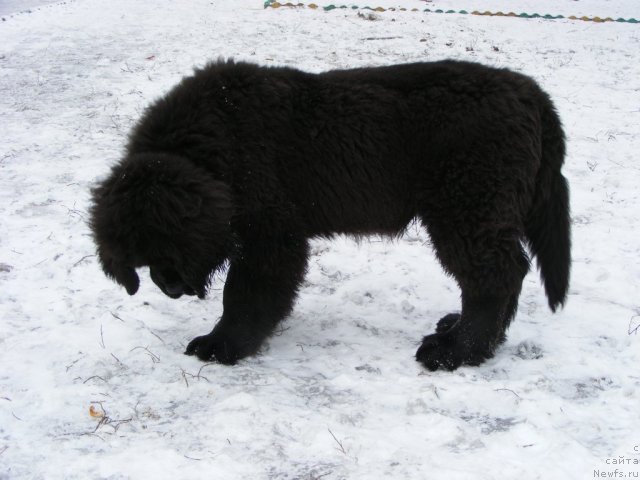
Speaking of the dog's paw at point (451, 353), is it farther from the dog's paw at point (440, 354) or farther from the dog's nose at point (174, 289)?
the dog's nose at point (174, 289)

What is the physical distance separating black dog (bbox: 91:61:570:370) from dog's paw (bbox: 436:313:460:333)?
19 centimetres

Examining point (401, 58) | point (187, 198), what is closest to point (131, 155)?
point (187, 198)

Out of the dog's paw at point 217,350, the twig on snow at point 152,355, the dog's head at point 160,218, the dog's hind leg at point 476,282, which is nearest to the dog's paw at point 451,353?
the dog's hind leg at point 476,282

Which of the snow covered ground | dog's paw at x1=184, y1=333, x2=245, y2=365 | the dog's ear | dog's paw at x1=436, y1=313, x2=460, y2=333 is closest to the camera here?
the snow covered ground

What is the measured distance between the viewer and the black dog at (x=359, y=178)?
3.58 metres

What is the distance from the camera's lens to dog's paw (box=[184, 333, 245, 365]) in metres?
3.73

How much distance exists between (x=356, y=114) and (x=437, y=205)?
0.75 m

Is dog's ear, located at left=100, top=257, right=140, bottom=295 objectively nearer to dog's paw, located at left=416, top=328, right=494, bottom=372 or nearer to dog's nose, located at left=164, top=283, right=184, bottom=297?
dog's nose, located at left=164, top=283, right=184, bottom=297

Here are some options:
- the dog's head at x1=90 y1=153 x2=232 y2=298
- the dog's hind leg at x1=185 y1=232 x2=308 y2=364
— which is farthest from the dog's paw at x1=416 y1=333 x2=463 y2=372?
the dog's head at x1=90 y1=153 x2=232 y2=298

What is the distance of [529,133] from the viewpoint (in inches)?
142

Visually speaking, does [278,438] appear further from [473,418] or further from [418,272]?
A: [418,272]

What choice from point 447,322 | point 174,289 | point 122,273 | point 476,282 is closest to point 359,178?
point 476,282

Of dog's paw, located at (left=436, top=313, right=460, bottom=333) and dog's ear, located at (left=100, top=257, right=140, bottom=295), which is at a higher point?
dog's ear, located at (left=100, top=257, right=140, bottom=295)

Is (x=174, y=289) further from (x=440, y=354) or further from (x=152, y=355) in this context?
(x=440, y=354)
